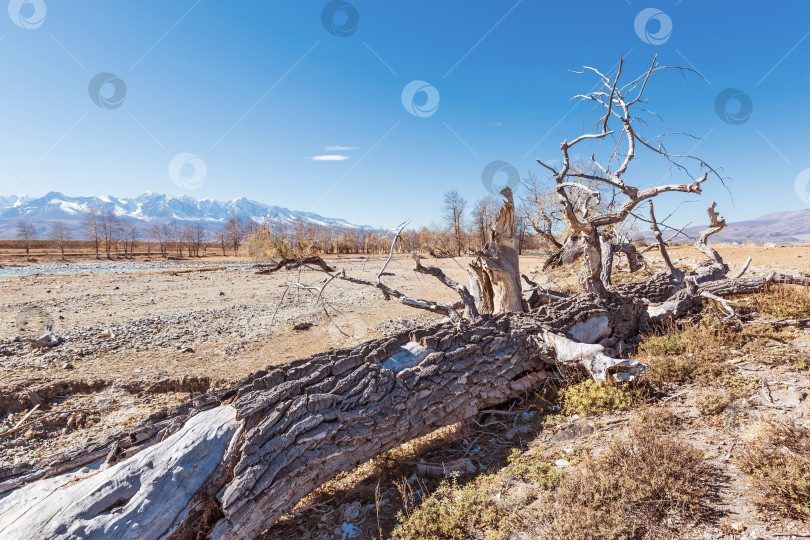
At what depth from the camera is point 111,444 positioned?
366 cm

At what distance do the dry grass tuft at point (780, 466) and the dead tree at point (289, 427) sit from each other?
160 centimetres

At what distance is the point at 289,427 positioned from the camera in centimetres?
384

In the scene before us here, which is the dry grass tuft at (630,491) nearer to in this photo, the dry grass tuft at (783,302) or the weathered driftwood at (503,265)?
the weathered driftwood at (503,265)

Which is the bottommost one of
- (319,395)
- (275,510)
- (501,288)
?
(275,510)

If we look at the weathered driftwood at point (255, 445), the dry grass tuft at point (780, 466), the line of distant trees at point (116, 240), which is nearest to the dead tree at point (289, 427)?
the weathered driftwood at point (255, 445)

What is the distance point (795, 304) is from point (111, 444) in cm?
1267

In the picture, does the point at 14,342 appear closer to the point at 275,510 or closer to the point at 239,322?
the point at 239,322

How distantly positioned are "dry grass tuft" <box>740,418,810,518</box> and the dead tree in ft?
5.25

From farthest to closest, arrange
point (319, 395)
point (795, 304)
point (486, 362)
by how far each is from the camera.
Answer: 1. point (795, 304)
2. point (486, 362)
3. point (319, 395)

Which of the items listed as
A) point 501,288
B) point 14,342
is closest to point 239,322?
point 14,342

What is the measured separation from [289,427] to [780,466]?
4.80 m

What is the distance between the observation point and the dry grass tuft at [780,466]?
2.78 meters

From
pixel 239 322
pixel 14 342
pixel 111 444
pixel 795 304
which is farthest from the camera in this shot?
pixel 239 322

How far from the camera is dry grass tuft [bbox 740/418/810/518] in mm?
2779
